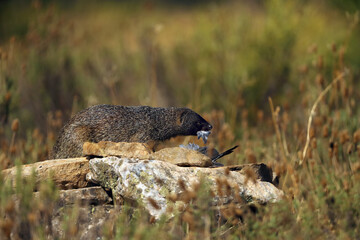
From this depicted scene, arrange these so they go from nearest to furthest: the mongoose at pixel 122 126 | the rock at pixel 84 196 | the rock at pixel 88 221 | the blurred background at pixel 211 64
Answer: the rock at pixel 88 221 → the rock at pixel 84 196 → the mongoose at pixel 122 126 → the blurred background at pixel 211 64

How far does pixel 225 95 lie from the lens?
9.05 metres

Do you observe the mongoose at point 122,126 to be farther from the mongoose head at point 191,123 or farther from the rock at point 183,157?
the rock at point 183,157

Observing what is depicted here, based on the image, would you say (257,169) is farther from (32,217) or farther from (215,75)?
(215,75)

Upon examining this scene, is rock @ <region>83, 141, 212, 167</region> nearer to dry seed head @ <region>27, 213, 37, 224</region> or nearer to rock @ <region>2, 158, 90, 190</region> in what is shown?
rock @ <region>2, 158, 90, 190</region>

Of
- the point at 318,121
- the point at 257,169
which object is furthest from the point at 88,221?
the point at 318,121

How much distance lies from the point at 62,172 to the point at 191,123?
56.4 inches

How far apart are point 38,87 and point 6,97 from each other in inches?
122

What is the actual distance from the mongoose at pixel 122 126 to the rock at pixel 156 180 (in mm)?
582

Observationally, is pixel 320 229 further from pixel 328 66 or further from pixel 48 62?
pixel 48 62

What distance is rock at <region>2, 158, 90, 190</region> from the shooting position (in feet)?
13.3

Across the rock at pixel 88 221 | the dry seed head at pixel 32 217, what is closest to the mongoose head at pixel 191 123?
the rock at pixel 88 221

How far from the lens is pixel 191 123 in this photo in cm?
501

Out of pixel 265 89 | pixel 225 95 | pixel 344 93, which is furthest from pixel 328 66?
pixel 344 93

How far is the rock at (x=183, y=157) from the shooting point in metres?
4.03
